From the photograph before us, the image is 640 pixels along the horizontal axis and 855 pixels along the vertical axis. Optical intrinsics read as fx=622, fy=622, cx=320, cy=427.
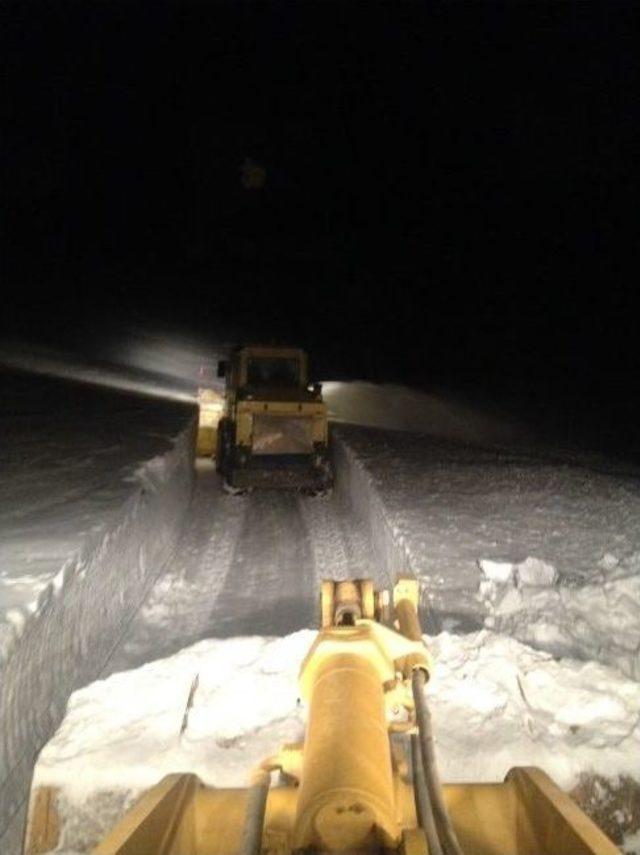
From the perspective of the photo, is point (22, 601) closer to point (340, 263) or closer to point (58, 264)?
point (58, 264)

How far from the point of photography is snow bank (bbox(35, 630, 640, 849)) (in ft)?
9.46

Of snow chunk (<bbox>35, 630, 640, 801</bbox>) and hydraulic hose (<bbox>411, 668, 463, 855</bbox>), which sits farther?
snow chunk (<bbox>35, 630, 640, 801</bbox>)

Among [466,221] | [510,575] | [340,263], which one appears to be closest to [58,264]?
[340,263]

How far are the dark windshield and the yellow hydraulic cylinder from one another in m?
10.7

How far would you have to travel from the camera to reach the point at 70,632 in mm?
4246

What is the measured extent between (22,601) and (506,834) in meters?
2.81

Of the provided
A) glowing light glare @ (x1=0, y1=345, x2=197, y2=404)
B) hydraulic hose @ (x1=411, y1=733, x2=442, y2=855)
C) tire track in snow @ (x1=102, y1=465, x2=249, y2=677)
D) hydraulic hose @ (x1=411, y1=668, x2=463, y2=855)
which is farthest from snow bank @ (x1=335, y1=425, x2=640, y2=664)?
glowing light glare @ (x1=0, y1=345, x2=197, y2=404)

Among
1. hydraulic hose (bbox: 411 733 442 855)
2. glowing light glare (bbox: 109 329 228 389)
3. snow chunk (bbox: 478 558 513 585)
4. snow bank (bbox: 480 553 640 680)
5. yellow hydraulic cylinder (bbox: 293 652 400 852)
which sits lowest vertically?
snow bank (bbox: 480 553 640 680)

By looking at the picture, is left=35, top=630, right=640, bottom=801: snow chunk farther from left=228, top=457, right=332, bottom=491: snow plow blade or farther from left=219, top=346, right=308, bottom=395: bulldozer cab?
left=219, top=346, right=308, bottom=395: bulldozer cab

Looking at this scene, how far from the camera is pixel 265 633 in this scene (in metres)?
5.53

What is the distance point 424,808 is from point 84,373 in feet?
62.7

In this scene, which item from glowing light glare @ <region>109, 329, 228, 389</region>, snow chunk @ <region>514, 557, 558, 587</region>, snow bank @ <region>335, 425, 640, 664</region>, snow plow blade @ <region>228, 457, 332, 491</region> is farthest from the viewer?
glowing light glare @ <region>109, 329, 228, 389</region>

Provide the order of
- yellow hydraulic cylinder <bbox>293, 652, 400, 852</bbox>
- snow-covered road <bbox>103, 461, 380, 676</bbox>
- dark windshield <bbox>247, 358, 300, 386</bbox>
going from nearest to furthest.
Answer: yellow hydraulic cylinder <bbox>293, 652, 400, 852</bbox>
snow-covered road <bbox>103, 461, 380, 676</bbox>
dark windshield <bbox>247, 358, 300, 386</bbox>

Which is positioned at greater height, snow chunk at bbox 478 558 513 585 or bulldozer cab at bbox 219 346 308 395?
bulldozer cab at bbox 219 346 308 395
